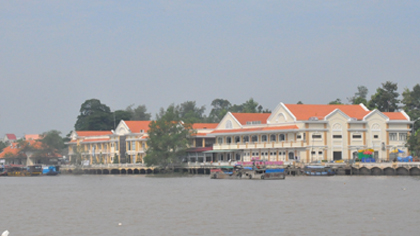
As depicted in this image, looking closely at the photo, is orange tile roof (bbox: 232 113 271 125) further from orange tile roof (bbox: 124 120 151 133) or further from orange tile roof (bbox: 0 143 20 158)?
orange tile roof (bbox: 0 143 20 158)

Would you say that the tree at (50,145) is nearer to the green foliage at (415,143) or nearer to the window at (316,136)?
the window at (316,136)

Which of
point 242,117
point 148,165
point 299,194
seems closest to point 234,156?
point 242,117

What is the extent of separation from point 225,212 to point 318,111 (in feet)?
192

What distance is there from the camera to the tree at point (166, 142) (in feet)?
331

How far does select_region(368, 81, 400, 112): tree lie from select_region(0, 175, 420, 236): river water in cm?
5512

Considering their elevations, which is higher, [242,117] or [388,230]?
[242,117]

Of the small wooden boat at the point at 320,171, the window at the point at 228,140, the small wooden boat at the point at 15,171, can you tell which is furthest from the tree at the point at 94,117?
the small wooden boat at the point at 320,171

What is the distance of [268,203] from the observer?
47281 millimetres

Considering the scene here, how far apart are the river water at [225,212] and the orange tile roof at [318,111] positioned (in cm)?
3443

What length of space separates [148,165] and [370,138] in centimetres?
3376

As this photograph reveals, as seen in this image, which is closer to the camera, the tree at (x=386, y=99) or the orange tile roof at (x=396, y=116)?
the orange tile roof at (x=396, y=116)

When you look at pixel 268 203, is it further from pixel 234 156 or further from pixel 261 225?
pixel 234 156

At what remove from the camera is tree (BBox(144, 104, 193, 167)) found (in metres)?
101

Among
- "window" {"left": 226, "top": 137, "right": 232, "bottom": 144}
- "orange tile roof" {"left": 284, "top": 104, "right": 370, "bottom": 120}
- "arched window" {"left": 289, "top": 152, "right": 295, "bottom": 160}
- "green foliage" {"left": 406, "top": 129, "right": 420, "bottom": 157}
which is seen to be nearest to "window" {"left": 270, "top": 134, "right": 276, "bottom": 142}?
"arched window" {"left": 289, "top": 152, "right": 295, "bottom": 160}
